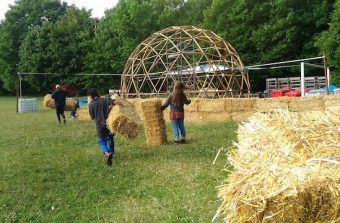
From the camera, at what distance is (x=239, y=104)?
15.8 meters

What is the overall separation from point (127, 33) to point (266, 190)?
44199mm

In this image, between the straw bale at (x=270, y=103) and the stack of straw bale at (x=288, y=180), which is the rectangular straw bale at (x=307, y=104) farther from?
the stack of straw bale at (x=288, y=180)

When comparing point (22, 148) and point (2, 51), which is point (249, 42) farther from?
point (2, 51)

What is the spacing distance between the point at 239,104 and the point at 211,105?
105 cm

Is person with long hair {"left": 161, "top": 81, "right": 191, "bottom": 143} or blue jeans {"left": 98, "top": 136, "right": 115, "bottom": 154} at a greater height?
person with long hair {"left": 161, "top": 81, "right": 191, "bottom": 143}

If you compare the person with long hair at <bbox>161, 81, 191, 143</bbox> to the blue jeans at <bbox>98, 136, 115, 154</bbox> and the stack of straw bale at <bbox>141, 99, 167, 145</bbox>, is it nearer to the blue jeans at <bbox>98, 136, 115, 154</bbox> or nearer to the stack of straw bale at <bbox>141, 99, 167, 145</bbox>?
the stack of straw bale at <bbox>141, 99, 167, 145</bbox>

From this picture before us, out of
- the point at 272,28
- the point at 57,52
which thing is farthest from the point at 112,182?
the point at 57,52

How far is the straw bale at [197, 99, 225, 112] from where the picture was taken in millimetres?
16031

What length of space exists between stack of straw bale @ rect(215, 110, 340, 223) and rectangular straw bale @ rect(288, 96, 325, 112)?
38.6ft

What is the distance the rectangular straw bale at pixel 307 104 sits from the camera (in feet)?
47.3

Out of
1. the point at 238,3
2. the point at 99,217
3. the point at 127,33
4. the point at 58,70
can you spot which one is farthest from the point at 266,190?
the point at 58,70

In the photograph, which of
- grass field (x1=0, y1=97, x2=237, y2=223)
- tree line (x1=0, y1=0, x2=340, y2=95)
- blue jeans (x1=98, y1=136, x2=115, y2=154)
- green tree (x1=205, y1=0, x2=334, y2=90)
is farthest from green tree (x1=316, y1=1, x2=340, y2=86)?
blue jeans (x1=98, y1=136, x2=115, y2=154)

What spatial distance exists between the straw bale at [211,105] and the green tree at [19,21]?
1768 inches

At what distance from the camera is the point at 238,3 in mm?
36688
